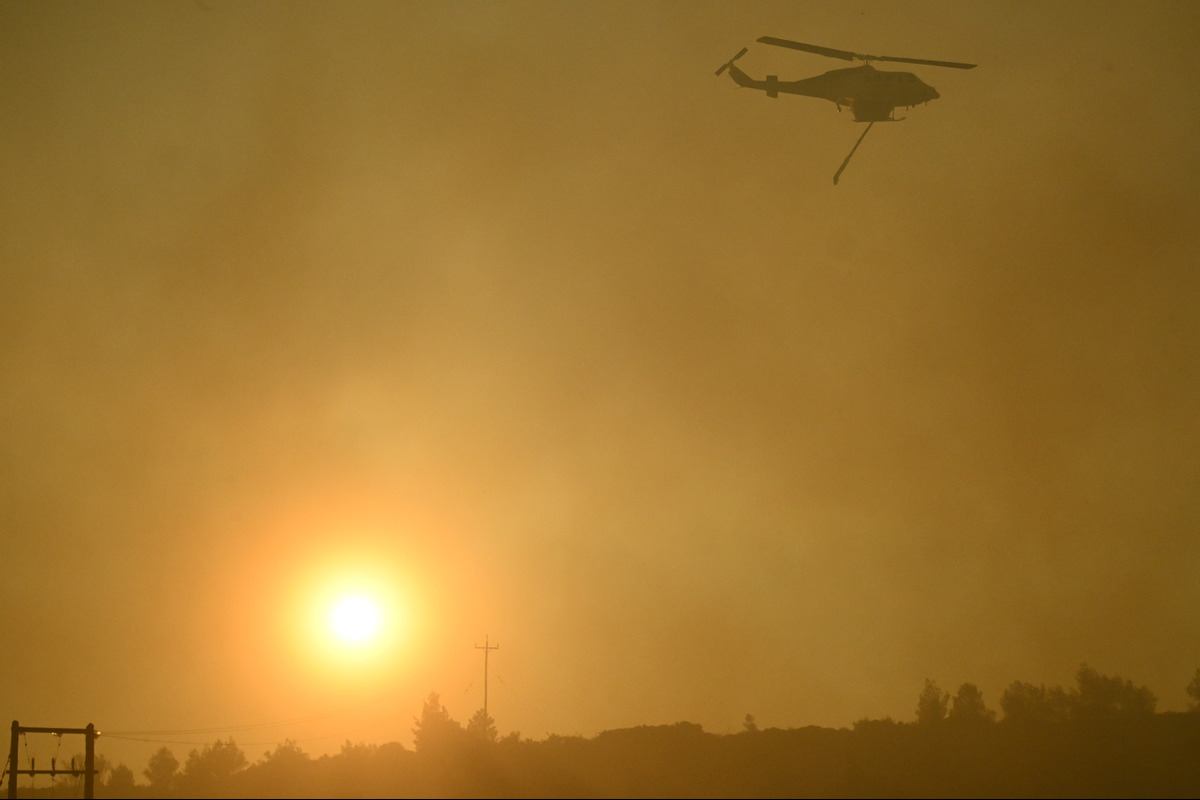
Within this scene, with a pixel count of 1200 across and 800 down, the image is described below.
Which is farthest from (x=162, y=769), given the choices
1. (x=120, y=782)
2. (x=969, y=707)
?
(x=969, y=707)

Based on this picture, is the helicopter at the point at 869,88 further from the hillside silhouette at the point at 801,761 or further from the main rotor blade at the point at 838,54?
the hillside silhouette at the point at 801,761

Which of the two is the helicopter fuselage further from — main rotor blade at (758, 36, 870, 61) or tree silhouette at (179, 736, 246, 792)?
tree silhouette at (179, 736, 246, 792)

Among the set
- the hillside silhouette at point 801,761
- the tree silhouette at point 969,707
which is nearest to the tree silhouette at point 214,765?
the hillside silhouette at point 801,761

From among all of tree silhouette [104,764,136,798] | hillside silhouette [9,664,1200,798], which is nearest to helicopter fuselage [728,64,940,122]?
hillside silhouette [9,664,1200,798]

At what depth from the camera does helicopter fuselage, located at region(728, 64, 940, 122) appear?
60.8m

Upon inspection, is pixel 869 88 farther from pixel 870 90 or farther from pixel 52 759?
pixel 52 759

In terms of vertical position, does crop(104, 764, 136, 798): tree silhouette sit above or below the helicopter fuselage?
below

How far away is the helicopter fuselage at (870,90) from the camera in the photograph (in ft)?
200

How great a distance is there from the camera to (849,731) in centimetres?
7306

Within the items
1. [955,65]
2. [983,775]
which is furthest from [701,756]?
[955,65]

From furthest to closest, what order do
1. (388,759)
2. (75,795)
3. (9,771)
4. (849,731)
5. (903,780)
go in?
(849,731) → (388,759) → (75,795) → (903,780) → (9,771)

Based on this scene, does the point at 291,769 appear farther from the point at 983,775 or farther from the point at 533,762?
the point at 983,775

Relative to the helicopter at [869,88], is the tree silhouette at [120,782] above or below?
below

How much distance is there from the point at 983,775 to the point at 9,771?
162ft
